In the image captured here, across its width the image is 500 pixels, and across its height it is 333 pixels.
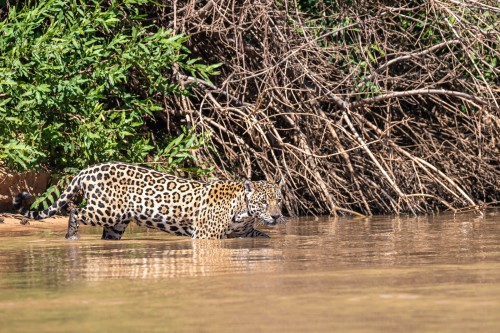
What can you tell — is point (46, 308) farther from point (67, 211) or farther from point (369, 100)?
point (369, 100)

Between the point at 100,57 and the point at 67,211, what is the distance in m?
1.69

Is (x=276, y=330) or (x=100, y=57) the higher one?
(x=100, y=57)

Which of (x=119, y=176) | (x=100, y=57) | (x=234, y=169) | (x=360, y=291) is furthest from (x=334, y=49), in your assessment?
(x=360, y=291)

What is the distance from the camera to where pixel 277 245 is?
8.29 meters

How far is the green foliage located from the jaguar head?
2.39 m

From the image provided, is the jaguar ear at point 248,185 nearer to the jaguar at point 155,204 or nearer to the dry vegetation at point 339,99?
the jaguar at point 155,204

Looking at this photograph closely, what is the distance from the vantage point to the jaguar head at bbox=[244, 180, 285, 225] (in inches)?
355

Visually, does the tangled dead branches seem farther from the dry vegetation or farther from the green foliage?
the green foliage

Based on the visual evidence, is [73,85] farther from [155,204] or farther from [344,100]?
[344,100]

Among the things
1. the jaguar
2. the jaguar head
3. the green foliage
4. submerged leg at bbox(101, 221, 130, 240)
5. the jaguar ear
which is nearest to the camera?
the jaguar head

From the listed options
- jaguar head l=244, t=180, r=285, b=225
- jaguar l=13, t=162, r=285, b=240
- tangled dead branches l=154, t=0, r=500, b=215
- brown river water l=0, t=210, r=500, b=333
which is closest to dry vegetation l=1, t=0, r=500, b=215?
tangled dead branches l=154, t=0, r=500, b=215

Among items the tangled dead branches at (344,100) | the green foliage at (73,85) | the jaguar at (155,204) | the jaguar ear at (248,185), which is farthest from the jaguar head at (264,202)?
the tangled dead branches at (344,100)

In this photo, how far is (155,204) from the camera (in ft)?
31.6

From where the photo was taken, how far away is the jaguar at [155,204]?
940 cm
